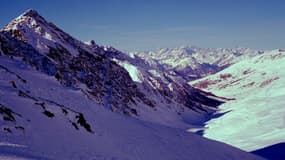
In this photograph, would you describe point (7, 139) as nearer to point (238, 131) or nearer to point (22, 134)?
point (22, 134)

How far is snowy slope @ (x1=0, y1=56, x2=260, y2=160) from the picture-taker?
2217cm

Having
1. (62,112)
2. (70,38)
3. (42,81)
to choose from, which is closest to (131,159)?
(62,112)

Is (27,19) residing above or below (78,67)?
above

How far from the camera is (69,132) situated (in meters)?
27.7

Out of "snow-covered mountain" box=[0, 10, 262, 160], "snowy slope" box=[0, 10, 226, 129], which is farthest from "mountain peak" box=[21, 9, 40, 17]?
"snow-covered mountain" box=[0, 10, 262, 160]

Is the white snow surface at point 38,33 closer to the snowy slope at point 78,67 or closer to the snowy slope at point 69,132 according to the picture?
the snowy slope at point 78,67

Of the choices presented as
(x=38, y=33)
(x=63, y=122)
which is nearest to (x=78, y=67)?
(x=38, y=33)

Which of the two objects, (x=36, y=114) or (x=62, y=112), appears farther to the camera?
(x=62, y=112)

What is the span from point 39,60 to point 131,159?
102ft

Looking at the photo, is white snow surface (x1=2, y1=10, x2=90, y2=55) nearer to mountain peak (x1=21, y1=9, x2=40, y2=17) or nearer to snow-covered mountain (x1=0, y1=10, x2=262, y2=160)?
mountain peak (x1=21, y1=9, x2=40, y2=17)

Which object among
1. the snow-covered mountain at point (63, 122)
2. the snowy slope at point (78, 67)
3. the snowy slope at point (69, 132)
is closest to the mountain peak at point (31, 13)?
the snowy slope at point (78, 67)

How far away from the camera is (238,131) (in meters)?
83.6

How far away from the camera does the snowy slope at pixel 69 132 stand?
22.2 meters

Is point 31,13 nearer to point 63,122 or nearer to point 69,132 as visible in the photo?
point 63,122
